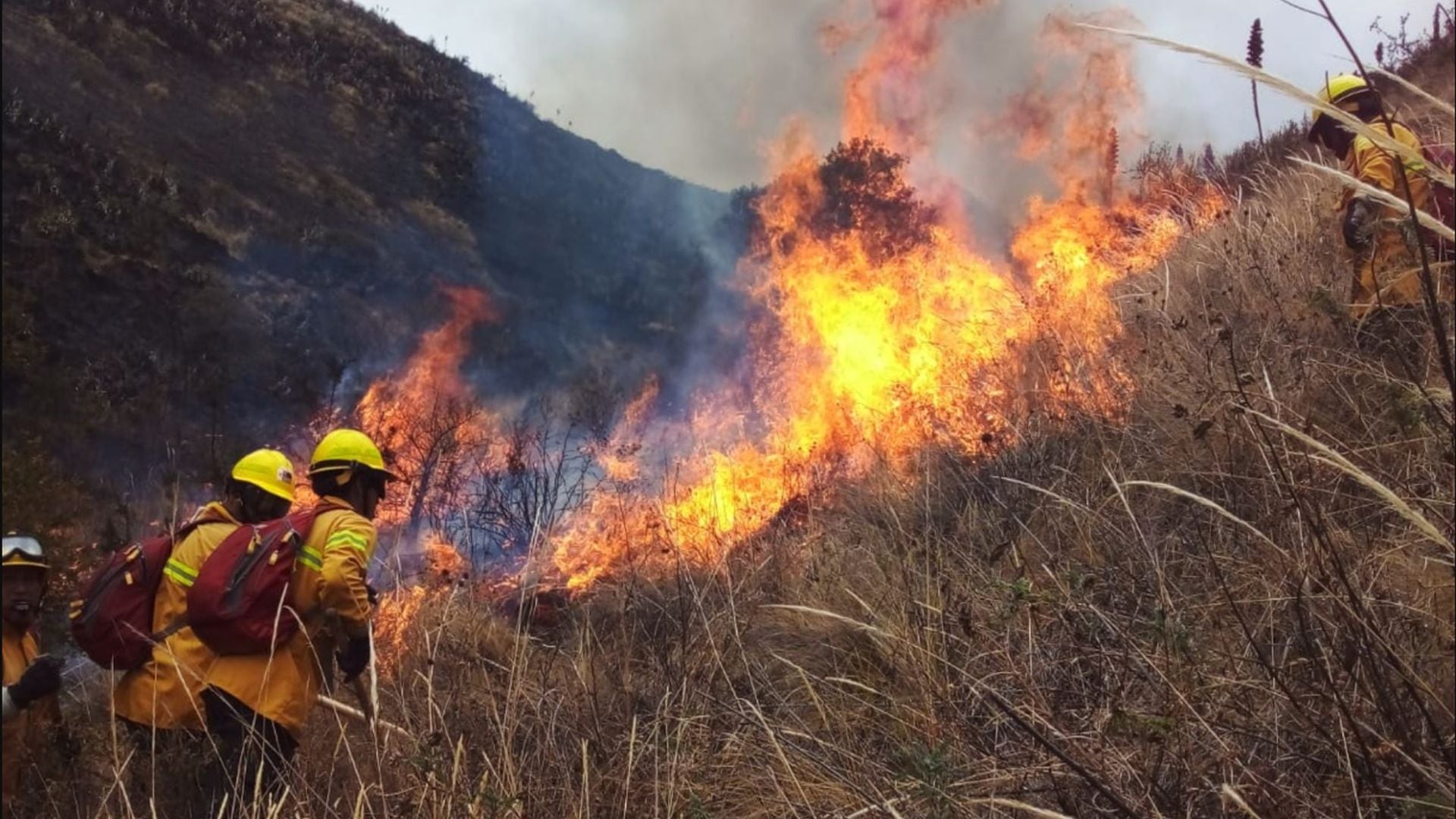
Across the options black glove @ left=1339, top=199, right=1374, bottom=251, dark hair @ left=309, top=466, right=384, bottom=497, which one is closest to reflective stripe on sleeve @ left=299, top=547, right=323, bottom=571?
dark hair @ left=309, top=466, right=384, bottom=497

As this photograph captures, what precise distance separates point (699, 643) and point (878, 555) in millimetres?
1047

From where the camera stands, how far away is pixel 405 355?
19.3 metres

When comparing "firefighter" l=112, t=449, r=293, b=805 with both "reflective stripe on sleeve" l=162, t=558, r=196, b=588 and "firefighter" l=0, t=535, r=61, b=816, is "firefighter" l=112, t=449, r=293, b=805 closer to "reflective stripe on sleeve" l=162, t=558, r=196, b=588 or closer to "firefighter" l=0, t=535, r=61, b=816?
"reflective stripe on sleeve" l=162, t=558, r=196, b=588

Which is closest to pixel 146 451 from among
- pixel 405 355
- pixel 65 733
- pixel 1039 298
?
pixel 405 355

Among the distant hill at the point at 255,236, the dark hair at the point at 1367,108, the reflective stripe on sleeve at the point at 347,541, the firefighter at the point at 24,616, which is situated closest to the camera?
the firefighter at the point at 24,616

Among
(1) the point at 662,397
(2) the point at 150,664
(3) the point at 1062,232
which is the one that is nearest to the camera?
(2) the point at 150,664

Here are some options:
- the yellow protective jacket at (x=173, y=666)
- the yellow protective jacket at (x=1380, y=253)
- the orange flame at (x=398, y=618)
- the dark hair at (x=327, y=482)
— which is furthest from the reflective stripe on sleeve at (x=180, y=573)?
the yellow protective jacket at (x=1380, y=253)

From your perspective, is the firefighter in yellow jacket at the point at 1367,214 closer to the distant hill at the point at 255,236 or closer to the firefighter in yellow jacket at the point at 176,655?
the firefighter in yellow jacket at the point at 176,655

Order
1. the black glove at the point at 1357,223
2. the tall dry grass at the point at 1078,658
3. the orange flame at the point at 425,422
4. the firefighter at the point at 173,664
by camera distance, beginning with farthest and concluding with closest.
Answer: the orange flame at the point at 425,422
the black glove at the point at 1357,223
the firefighter at the point at 173,664
the tall dry grass at the point at 1078,658

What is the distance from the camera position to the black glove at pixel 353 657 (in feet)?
10.1

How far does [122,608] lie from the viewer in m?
3.03

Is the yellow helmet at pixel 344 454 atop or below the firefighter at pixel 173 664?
atop

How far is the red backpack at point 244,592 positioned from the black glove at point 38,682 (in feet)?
2.38

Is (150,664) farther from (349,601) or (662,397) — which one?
(662,397)
